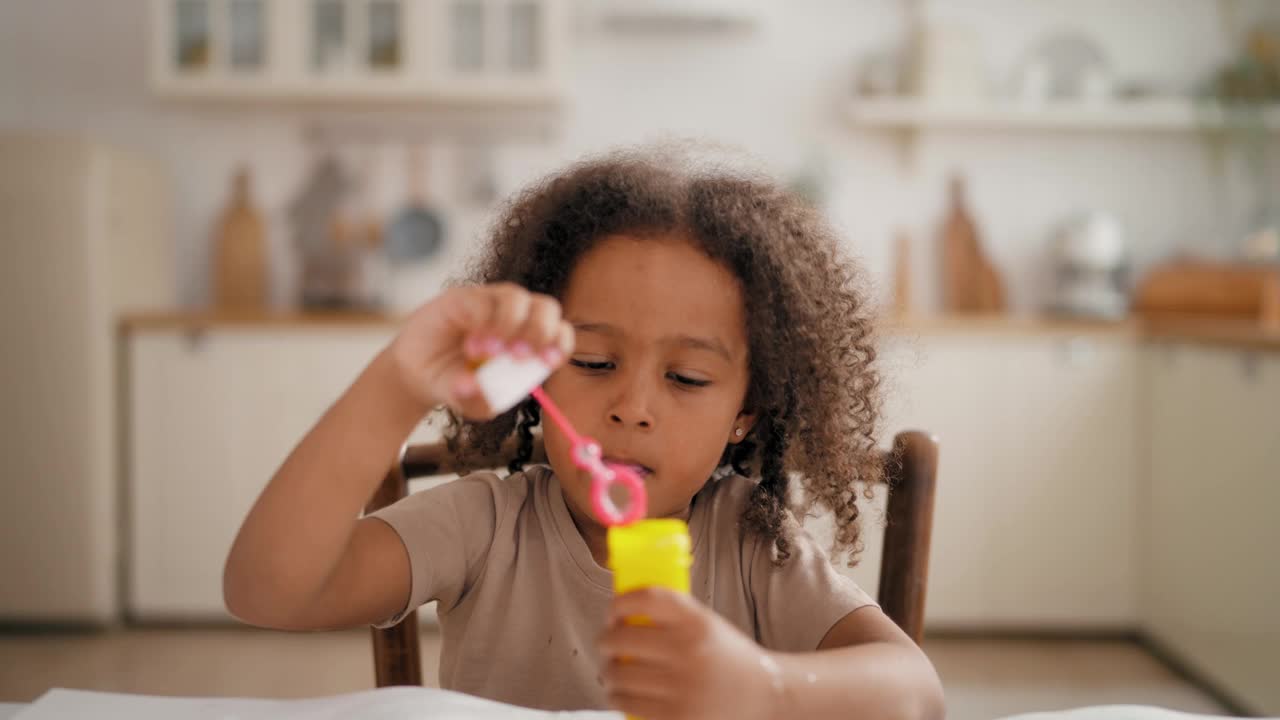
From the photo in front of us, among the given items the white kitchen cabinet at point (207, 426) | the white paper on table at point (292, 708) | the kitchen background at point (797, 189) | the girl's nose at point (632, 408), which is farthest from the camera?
the white kitchen cabinet at point (207, 426)

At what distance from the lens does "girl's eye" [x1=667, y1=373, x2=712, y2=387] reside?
0.81 metres

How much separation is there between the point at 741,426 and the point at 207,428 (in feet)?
7.34

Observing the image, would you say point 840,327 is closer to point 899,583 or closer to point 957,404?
point 899,583

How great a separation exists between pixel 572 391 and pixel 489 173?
2.67 meters

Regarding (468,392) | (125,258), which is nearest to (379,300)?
(125,258)

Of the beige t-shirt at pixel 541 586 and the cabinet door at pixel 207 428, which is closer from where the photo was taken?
the beige t-shirt at pixel 541 586

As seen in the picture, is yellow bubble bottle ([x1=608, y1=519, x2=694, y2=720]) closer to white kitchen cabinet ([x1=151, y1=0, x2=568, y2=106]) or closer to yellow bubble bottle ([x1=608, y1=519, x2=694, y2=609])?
yellow bubble bottle ([x1=608, y1=519, x2=694, y2=609])

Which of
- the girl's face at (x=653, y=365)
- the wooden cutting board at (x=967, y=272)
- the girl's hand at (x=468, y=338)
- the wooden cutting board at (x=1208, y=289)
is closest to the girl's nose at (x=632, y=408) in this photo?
the girl's face at (x=653, y=365)

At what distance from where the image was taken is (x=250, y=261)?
10.8 feet

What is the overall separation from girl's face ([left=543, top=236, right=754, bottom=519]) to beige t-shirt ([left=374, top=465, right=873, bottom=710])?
54 millimetres

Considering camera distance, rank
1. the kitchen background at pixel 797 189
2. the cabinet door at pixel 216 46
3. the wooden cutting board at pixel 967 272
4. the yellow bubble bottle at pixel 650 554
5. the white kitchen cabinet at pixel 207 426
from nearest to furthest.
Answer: the yellow bubble bottle at pixel 650 554 → the kitchen background at pixel 797 189 → the white kitchen cabinet at pixel 207 426 → the cabinet door at pixel 216 46 → the wooden cutting board at pixel 967 272

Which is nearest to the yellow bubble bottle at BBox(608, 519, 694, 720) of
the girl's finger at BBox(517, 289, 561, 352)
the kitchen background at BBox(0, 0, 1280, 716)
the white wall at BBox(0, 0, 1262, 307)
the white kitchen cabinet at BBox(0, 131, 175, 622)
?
the girl's finger at BBox(517, 289, 561, 352)

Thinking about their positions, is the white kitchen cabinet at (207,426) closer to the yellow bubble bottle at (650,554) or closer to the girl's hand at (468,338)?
the girl's hand at (468,338)

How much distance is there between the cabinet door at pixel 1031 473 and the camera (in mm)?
2805
